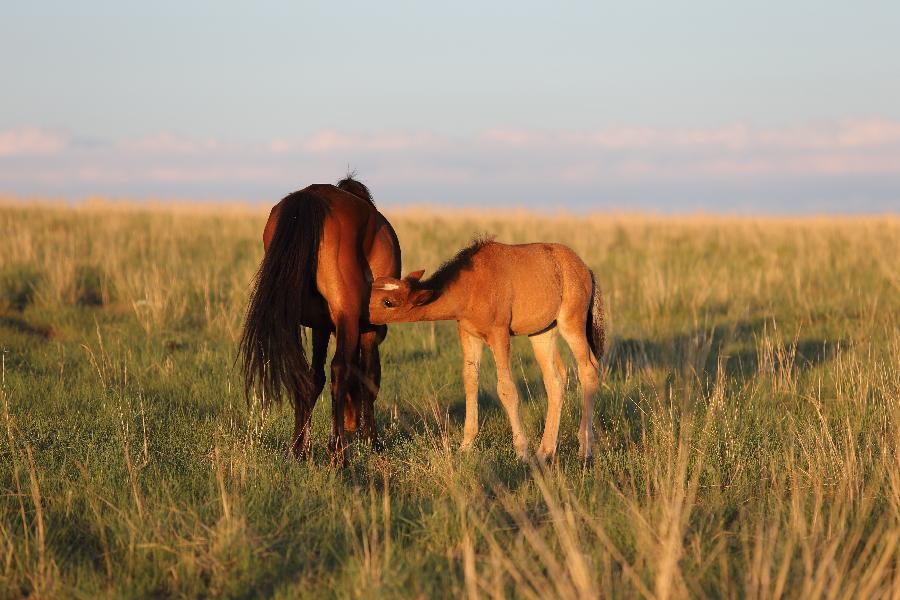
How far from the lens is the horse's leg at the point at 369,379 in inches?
239

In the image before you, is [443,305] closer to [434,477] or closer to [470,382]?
[470,382]

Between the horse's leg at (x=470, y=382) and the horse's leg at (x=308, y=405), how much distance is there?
0.95 metres

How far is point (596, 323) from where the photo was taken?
21.3 feet

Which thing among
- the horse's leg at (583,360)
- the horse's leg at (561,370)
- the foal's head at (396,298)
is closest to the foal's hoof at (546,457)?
the horse's leg at (583,360)

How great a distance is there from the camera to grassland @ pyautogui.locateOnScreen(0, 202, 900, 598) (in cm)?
363

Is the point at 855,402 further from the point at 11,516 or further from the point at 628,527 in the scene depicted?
the point at 11,516

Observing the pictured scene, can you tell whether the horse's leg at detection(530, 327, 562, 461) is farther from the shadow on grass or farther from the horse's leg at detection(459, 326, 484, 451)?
the shadow on grass

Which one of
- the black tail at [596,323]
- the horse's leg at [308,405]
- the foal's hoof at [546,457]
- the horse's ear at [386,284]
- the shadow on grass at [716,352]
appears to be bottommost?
the foal's hoof at [546,457]

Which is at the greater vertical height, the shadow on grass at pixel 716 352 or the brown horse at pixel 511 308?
the brown horse at pixel 511 308

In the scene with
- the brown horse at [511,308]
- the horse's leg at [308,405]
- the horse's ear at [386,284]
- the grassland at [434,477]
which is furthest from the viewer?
the horse's leg at [308,405]

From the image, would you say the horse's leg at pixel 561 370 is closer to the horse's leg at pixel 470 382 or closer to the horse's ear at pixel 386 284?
the horse's leg at pixel 470 382

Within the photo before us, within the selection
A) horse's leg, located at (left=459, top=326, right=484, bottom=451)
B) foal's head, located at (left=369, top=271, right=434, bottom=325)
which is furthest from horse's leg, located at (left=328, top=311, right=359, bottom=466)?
horse's leg, located at (left=459, top=326, right=484, bottom=451)

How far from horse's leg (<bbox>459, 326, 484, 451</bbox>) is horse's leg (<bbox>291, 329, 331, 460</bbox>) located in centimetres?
95

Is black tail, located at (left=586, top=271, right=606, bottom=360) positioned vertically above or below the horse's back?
Result: below
